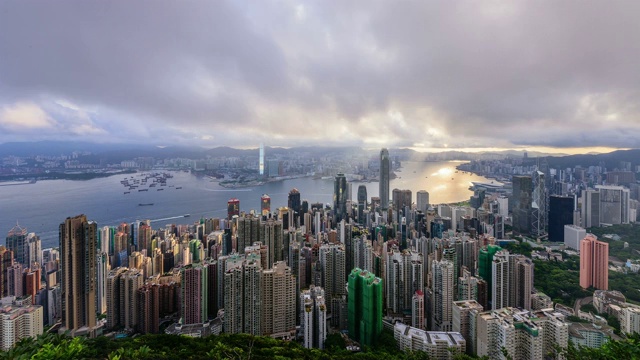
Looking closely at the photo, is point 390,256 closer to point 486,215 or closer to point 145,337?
point 145,337

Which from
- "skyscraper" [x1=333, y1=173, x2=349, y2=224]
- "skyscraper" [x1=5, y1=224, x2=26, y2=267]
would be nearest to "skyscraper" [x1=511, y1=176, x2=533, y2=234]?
"skyscraper" [x1=333, y1=173, x2=349, y2=224]

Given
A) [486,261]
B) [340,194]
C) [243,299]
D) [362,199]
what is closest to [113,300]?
[243,299]

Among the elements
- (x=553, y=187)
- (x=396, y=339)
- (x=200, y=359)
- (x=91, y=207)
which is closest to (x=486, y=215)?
(x=553, y=187)

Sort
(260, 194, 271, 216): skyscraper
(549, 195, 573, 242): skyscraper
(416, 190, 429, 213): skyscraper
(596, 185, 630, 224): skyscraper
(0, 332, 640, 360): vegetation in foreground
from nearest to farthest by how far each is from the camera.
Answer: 1. (0, 332, 640, 360): vegetation in foreground
2. (596, 185, 630, 224): skyscraper
3. (549, 195, 573, 242): skyscraper
4. (260, 194, 271, 216): skyscraper
5. (416, 190, 429, 213): skyscraper

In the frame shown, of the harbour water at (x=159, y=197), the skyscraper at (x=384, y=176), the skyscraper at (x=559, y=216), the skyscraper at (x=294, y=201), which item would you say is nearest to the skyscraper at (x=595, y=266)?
the skyscraper at (x=559, y=216)

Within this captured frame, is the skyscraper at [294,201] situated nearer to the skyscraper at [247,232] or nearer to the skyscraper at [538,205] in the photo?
the skyscraper at [247,232]

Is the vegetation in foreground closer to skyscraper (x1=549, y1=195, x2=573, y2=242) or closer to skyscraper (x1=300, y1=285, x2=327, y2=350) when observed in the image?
skyscraper (x1=300, y1=285, x2=327, y2=350)

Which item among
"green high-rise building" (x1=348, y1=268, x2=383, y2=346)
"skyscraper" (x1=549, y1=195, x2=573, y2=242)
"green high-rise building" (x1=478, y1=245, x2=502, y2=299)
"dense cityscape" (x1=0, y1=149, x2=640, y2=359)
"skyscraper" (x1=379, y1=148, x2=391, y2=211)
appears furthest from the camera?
"skyscraper" (x1=379, y1=148, x2=391, y2=211)

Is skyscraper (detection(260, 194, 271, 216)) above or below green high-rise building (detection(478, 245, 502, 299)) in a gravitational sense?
above

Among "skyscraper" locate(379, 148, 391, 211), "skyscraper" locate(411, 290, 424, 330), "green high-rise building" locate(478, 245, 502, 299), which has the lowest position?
"skyscraper" locate(411, 290, 424, 330)
